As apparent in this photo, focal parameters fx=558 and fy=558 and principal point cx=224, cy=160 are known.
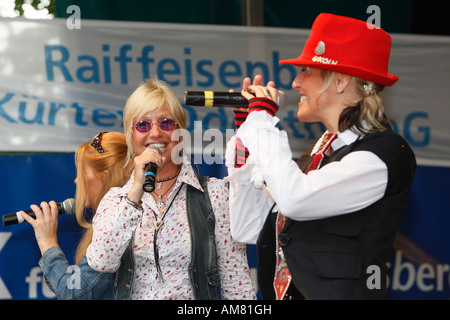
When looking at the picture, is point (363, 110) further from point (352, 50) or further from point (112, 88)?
point (112, 88)

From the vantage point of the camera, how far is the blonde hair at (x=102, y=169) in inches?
111

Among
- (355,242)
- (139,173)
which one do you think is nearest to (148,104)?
(139,173)

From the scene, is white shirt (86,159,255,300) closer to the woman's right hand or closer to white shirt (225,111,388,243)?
the woman's right hand

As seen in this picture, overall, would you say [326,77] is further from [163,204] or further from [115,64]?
[115,64]

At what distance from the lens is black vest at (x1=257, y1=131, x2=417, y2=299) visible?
1766 millimetres

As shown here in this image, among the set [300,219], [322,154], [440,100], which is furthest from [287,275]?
[440,100]

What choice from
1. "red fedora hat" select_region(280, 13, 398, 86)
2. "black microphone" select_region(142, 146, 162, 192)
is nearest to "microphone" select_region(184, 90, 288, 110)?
"red fedora hat" select_region(280, 13, 398, 86)

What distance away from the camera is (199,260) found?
7.63ft

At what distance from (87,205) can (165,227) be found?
30.7 inches

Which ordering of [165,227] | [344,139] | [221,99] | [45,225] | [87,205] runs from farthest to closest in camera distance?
[87,205] → [45,225] → [165,227] → [221,99] → [344,139]

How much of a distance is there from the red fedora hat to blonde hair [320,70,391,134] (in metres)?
0.04

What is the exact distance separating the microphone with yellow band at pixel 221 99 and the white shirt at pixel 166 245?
1.24 ft

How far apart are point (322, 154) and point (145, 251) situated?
847 millimetres

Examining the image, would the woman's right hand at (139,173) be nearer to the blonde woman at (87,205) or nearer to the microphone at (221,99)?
the microphone at (221,99)
